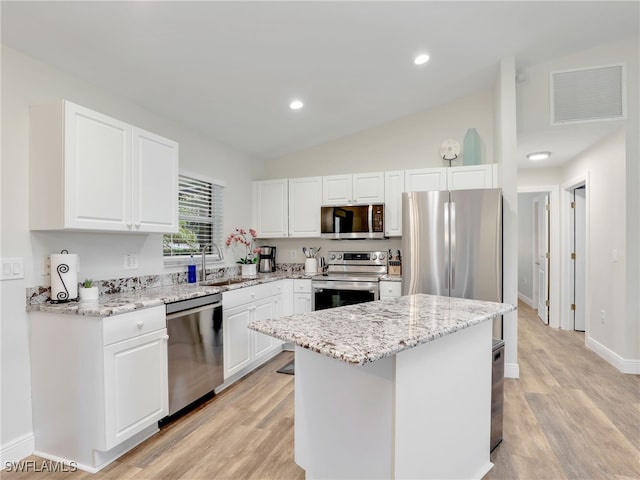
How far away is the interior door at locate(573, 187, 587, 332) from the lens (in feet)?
15.4

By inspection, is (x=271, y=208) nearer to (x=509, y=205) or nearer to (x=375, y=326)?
(x=509, y=205)

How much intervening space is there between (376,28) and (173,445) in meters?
3.11

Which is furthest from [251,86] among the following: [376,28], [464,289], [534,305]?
[534,305]

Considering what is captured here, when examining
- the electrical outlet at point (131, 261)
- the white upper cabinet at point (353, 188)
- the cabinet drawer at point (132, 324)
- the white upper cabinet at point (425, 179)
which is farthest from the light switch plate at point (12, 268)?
the white upper cabinet at point (425, 179)

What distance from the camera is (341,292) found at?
12.4 ft

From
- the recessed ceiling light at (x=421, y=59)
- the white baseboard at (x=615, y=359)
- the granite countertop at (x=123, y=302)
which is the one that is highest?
the recessed ceiling light at (x=421, y=59)

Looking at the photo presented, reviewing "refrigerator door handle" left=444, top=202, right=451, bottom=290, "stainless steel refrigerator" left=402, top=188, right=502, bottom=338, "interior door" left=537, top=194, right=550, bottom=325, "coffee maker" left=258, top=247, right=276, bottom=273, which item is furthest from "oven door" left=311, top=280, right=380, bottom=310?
"interior door" left=537, top=194, right=550, bottom=325

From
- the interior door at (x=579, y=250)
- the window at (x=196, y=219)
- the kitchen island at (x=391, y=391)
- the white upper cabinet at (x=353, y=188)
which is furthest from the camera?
the interior door at (x=579, y=250)

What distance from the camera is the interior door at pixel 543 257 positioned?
17.4 feet

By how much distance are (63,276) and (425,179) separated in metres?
3.29

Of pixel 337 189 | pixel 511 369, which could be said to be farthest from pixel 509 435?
pixel 337 189

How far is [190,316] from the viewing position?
2.55 m

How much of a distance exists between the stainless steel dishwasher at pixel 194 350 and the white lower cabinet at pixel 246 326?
0.11m

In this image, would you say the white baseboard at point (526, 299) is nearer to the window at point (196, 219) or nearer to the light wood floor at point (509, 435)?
the light wood floor at point (509, 435)
